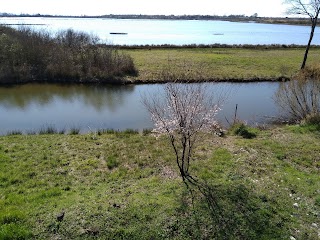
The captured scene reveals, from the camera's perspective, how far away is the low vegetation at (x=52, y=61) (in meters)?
27.8

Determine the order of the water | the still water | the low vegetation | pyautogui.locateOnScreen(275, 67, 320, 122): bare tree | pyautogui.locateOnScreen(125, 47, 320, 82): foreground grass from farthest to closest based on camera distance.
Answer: the water, pyautogui.locateOnScreen(125, 47, 320, 82): foreground grass, the low vegetation, the still water, pyautogui.locateOnScreen(275, 67, 320, 122): bare tree

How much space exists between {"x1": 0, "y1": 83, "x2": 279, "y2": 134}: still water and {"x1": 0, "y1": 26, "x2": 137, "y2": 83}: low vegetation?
1.68m

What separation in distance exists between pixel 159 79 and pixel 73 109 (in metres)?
10.1

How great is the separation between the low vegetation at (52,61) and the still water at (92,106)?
66.2 inches

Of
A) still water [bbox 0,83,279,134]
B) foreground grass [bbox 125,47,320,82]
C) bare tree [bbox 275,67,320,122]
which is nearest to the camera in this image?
bare tree [bbox 275,67,320,122]

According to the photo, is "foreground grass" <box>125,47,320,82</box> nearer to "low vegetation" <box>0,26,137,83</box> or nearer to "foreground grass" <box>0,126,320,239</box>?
"low vegetation" <box>0,26,137,83</box>

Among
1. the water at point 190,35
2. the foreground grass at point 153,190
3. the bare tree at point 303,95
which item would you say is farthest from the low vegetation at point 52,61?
the bare tree at point 303,95

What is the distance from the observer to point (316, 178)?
1005cm

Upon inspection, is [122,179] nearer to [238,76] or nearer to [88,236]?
[88,236]

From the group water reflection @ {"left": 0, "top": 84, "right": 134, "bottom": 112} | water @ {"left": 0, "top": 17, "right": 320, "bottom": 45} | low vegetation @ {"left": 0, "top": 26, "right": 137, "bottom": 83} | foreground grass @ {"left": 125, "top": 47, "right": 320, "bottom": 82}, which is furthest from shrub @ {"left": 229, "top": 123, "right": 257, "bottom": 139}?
water @ {"left": 0, "top": 17, "right": 320, "bottom": 45}

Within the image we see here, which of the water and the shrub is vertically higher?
the water

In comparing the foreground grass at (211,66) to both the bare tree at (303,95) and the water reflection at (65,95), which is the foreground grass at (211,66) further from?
the bare tree at (303,95)

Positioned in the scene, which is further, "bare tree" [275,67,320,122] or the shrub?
"bare tree" [275,67,320,122]

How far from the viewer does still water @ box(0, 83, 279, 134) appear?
1841cm
